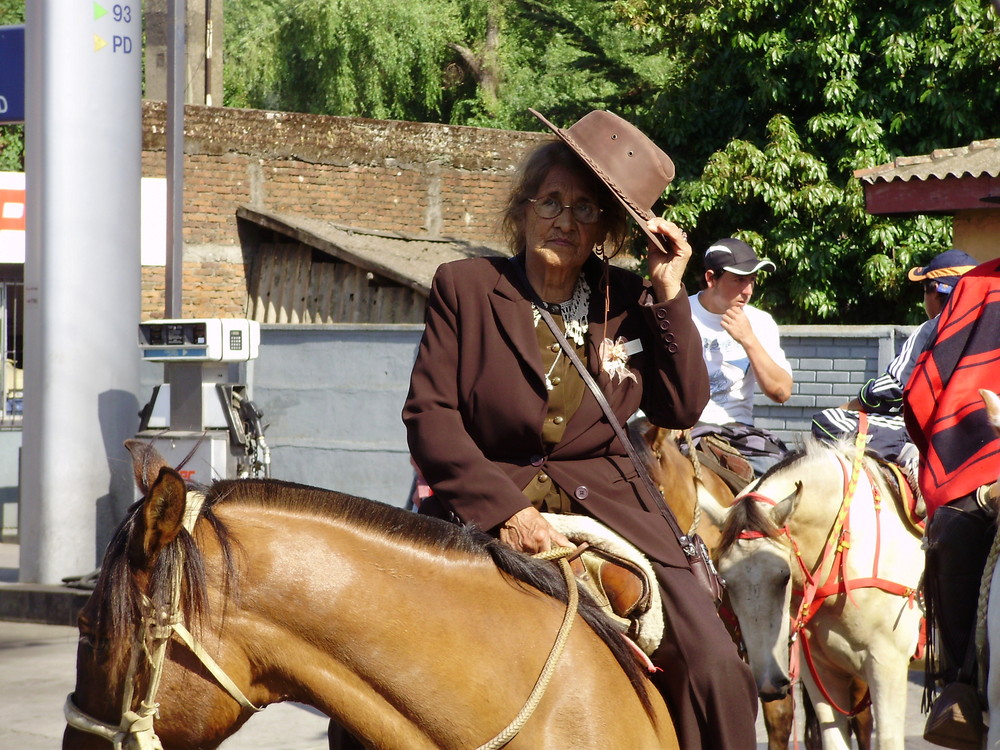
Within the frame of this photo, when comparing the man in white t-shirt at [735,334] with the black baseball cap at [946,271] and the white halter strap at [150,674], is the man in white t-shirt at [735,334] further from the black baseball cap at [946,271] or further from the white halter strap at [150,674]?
the white halter strap at [150,674]

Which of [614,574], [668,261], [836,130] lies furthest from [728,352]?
[836,130]

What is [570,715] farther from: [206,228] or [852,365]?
[206,228]

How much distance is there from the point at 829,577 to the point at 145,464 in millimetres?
3354

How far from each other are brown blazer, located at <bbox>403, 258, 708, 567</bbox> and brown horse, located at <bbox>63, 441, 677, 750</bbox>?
171 mm

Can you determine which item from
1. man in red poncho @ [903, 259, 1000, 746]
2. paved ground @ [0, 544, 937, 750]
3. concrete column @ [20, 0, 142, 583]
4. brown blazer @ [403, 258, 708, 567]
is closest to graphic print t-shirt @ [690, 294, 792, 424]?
paved ground @ [0, 544, 937, 750]

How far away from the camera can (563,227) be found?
2.80m

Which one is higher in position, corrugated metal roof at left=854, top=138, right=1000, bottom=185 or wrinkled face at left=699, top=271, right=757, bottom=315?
corrugated metal roof at left=854, top=138, right=1000, bottom=185

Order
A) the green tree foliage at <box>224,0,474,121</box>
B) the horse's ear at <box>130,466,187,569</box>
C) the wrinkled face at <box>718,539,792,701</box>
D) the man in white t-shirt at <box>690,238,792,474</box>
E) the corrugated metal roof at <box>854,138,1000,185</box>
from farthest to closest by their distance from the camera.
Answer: the green tree foliage at <box>224,0,474,121</box> < the corrugated metal roof at <box>854,138,1000,185</box> < the man in white t-shirt at <box>690,238,792,474</box> < the wrinkled face at <box>718,539,792,701</box> < the horse's ear at <box>130,466,187,569</box>

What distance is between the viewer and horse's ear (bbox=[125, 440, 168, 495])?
88.2 inches

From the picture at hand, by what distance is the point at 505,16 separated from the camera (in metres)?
29.5

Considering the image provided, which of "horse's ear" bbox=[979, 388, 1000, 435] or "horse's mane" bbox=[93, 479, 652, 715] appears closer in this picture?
"horse's mane" bbox=[93, 479, 652, 715]

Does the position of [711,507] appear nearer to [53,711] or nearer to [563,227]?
[563,227]

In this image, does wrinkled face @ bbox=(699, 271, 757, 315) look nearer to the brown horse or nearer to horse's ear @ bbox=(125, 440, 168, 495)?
the brown horse

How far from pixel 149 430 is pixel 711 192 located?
26.3 ft
